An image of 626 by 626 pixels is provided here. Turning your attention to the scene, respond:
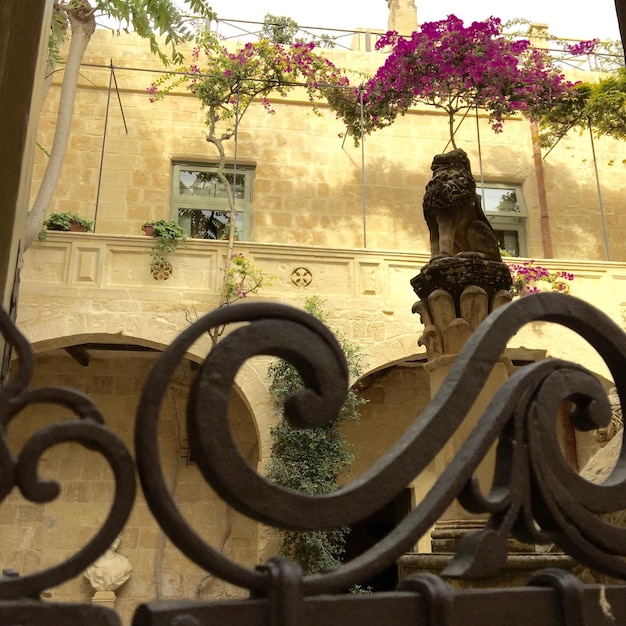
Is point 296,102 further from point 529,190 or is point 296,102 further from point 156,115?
point 529,190

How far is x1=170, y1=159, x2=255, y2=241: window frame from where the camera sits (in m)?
9.77

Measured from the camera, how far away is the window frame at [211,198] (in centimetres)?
977

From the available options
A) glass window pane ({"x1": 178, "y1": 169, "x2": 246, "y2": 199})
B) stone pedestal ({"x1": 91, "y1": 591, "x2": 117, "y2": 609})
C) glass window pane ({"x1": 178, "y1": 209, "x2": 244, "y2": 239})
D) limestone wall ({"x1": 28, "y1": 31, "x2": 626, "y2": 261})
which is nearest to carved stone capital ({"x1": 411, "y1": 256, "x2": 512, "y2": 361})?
stone pedestal ({"x1": 91, "y1": 591, "x2": 117, "y2": 609})

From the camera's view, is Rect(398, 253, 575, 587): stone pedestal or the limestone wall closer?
Rect(398, 253, 575, 587): stone pedestal

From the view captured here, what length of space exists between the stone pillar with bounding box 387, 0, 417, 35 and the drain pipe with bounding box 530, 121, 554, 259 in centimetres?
260

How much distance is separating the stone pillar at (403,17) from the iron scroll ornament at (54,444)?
38.5 feet

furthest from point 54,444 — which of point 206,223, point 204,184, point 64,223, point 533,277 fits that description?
point 204,184

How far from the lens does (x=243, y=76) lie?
357 inches

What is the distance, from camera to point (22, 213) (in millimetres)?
1486

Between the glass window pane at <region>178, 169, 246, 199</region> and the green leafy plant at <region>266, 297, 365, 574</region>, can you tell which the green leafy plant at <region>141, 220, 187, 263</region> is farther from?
the glass window pane at <region>178, 169, 246, 199</region>

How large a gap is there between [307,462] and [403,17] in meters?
7.92

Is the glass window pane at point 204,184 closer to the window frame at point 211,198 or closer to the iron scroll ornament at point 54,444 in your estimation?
the window frame at point 211,198

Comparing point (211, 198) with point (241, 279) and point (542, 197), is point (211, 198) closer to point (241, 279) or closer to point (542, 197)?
point (241, 279)

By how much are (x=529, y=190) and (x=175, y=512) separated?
418 inches
